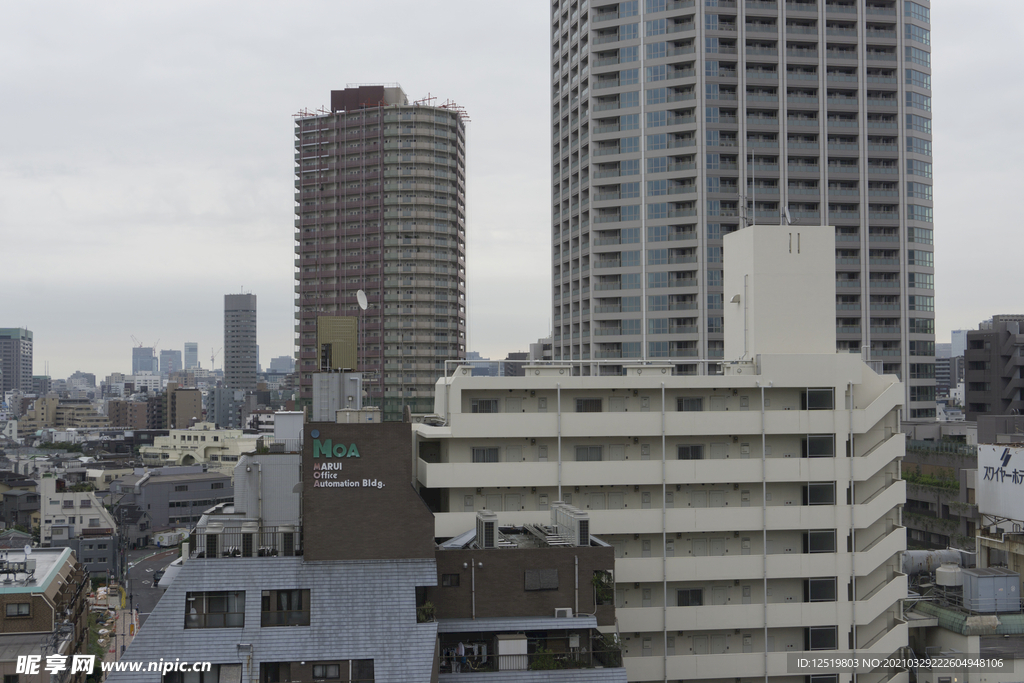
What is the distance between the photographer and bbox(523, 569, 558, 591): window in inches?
1799

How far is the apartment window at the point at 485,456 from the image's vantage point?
57.1 m

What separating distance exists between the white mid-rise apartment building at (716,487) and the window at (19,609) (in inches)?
1253

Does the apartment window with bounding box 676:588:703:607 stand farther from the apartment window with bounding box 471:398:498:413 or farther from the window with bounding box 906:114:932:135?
the window with bounding box 906:114:932:135

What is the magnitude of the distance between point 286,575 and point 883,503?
4015 centimetres

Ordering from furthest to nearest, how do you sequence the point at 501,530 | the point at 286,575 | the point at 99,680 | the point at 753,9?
the point at 753,9
the point at 99,680
the point at 501,530
the point at 286,575

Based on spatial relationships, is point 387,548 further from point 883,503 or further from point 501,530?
point 883,503

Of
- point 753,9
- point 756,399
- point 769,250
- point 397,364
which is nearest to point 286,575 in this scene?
point 756,399

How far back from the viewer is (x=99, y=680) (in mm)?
76688

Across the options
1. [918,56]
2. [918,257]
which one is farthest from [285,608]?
[918,56]

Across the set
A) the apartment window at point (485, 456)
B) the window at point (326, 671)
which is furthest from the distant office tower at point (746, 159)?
the window at point (326, 671)

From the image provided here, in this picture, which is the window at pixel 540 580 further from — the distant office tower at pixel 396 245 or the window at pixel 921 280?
the distant office tower at pixel 396 245

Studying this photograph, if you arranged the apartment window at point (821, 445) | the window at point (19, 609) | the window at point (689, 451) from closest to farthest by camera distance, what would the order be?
the apartment window at point (821, 445)
the window at point (689, 451)
the window at point (19, 609)

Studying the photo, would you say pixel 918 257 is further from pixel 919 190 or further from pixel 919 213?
pixel 919 190

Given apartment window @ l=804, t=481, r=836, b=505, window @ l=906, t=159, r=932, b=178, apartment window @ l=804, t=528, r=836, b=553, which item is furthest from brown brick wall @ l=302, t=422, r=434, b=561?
window @ l=906, t=159, r=932, b=178
